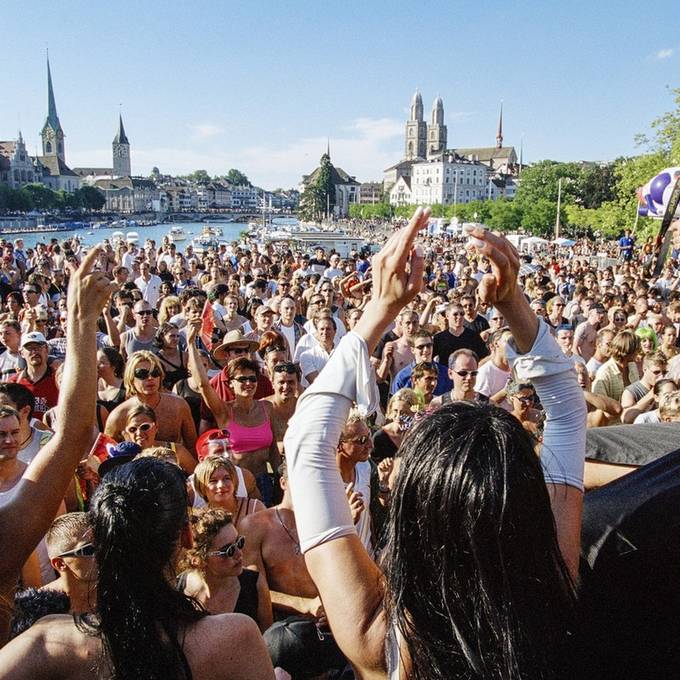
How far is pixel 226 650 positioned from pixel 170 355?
5011 millimetres

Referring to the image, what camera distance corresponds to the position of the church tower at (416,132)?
17062 centimetres

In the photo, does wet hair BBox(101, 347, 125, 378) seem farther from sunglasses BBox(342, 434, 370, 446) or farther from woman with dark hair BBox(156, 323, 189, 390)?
sunglasses BBox(342, 434, 370, 446)

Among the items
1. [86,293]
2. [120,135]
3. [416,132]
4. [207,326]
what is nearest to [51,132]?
[120,135]

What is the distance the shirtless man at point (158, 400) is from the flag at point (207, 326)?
2661 mm

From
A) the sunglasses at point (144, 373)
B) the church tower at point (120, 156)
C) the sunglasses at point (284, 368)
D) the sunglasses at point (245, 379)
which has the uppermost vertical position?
the church tower at point (120, 156)

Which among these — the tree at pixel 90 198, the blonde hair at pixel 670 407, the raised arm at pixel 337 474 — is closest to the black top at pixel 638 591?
the raised arm at pixel 337 474

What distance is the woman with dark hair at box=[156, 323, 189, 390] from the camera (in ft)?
20.7

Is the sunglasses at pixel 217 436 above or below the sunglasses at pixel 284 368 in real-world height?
below

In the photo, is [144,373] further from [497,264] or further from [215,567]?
[497,264]

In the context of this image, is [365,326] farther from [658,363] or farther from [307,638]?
[658,363]

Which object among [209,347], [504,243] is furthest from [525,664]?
[209,347]

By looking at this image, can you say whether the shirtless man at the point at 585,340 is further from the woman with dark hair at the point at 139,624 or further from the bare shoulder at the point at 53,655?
the bare shoulder at the point at 53,655

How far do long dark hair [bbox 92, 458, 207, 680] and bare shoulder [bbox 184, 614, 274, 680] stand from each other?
0.10 feet

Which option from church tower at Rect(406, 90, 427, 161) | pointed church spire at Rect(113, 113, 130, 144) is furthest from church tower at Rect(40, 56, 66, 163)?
church tower at Rect(406, 90, 427, 161)
